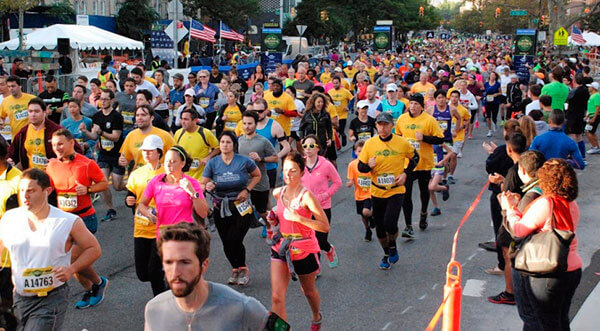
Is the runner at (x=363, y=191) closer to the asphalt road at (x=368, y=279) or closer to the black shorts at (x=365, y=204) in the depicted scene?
the black shorts at (x=365, y=204)

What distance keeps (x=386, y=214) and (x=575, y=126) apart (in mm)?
8934

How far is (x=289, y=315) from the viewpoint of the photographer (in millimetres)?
7129

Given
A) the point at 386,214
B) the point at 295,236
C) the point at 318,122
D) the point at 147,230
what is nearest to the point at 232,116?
the point at 318,122

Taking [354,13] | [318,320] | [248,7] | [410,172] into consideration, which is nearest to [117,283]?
[318,320]

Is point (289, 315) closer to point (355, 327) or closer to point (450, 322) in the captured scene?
point (355, 327)

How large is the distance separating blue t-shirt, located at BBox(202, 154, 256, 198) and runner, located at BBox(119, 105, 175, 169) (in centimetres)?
100

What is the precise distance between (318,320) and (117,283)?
257cm

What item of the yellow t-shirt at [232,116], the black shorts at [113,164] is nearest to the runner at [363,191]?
the yellow t-shirt at [232,116]

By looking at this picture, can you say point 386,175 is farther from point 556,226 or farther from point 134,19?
point 134,19

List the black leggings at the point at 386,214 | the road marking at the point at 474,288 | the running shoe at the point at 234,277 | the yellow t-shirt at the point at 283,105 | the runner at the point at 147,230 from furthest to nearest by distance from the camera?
1. the yellow t-shirt at the point at 283,105
2. the black leggings at the point at 386,214
3. the running shoe at the point at 234,277
4. the road marking at the point at 474,288
5. the runner at the point at 147,230

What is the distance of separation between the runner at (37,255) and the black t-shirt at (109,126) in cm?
586

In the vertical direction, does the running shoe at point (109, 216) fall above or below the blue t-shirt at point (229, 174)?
below

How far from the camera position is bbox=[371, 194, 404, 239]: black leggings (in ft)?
27.7

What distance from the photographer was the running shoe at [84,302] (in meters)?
7.28
